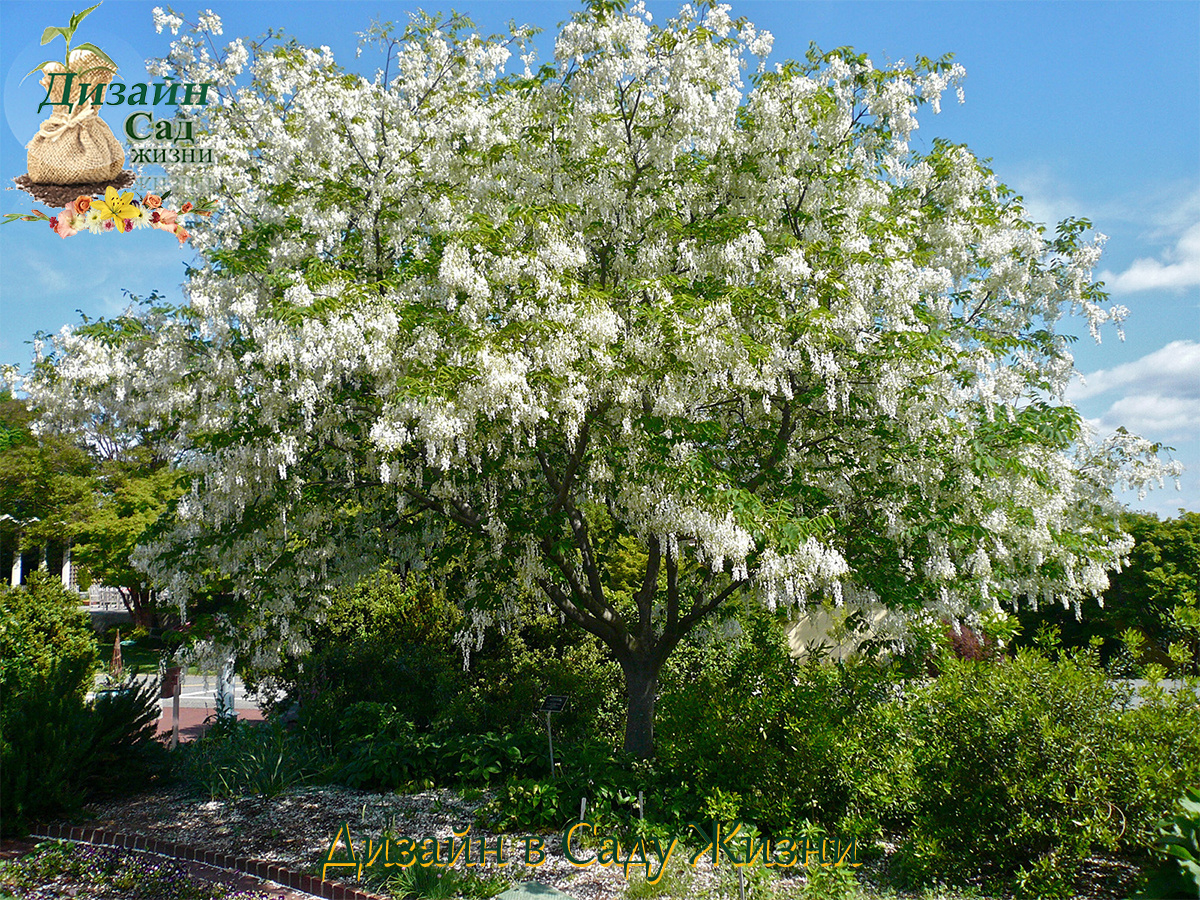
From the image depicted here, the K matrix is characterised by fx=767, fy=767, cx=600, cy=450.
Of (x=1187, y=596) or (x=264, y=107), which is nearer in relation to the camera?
(x=1187, y=596)

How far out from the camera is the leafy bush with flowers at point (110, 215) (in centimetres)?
954

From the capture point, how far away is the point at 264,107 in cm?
973

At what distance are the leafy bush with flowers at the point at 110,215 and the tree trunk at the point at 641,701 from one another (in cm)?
781

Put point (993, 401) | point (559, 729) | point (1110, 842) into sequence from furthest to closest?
point (559, 729)
point (993, 401)
point (1110, 842)

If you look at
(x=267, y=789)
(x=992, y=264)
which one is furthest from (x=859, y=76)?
(x=267, y=789)

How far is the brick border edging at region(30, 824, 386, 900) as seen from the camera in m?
6.06

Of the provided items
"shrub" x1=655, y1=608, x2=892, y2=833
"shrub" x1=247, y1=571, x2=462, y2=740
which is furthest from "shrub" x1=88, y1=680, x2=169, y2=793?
"shrub" x1=655, y1=608, x2=892, y2=833

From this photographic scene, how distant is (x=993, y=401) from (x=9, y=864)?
Answer: 10391mm

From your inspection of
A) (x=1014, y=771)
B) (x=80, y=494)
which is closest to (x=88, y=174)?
(x=1014, y=771)

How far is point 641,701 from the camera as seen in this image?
30.0 ft

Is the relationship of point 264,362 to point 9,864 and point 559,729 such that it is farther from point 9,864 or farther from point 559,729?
point 559,729

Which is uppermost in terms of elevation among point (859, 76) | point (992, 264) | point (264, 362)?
point (859, 76)

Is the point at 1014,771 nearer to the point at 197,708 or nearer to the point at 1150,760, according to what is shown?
the point at 1150,760

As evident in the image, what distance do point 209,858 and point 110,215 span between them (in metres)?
7.75
